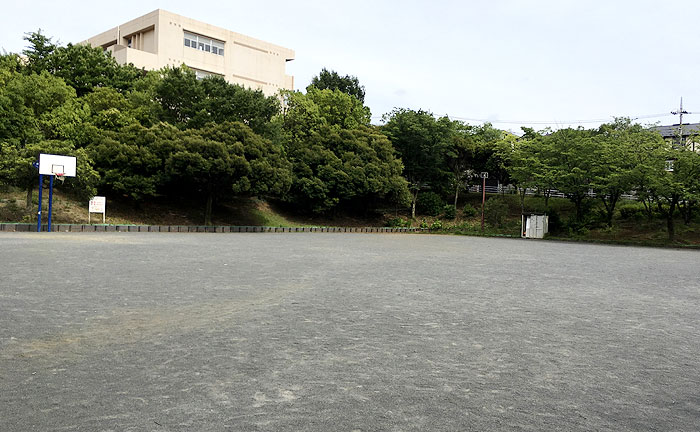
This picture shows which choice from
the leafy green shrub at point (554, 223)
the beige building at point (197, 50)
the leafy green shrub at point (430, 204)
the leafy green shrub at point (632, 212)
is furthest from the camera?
the beige building at point (197, 50)

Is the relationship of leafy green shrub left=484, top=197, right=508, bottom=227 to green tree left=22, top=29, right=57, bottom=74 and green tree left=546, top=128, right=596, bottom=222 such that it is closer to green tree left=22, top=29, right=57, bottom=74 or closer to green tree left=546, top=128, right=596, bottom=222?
green tree left=546, top=128, right=596, bottom=222

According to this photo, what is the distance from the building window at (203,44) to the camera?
4538 centimetres

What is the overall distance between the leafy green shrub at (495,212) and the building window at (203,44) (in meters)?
28.8

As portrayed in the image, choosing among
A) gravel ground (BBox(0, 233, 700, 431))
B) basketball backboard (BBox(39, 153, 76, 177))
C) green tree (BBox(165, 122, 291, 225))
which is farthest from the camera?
green tree (BBox(165, 122, 291, 225))

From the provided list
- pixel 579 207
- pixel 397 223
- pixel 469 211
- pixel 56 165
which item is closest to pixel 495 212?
pixel 469 211

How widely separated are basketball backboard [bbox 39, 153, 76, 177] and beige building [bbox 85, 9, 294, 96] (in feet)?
61.6

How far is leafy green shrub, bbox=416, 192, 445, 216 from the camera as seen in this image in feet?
137

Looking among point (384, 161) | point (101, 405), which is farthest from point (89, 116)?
point (101, 405)

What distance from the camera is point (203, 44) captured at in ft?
152

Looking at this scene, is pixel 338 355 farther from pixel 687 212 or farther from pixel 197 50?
pixel 197 50

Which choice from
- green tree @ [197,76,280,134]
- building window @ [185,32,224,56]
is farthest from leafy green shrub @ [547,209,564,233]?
building window @ [185,32,224,56]

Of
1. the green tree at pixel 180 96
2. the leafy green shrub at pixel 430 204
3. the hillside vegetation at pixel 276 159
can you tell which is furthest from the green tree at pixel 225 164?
the leafy green shrub at pixel 430 204

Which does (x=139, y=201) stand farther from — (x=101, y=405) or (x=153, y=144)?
(x=101, y=405)

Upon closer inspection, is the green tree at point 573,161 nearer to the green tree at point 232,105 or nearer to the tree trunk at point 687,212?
the tree trunk at point 687,212
